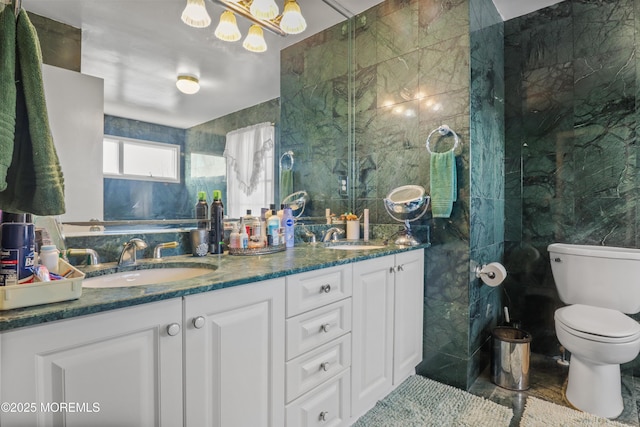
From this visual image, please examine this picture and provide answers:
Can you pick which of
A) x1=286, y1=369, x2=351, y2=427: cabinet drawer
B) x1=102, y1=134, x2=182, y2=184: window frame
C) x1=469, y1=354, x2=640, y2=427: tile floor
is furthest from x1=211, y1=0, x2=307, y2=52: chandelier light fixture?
x1=469, y1=354, x2=640, y2=427: tile floor

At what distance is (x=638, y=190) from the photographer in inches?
75.5

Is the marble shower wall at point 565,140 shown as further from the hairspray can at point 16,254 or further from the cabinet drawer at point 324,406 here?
the hairspray can at point 16,254

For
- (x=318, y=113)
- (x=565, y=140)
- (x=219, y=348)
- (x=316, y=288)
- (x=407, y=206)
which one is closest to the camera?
(x=219, y=348)

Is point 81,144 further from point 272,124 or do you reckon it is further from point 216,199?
point 272,124

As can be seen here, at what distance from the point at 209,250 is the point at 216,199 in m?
0.24

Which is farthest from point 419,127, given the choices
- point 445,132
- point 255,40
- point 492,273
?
point 255,40

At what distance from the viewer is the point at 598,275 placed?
1.86m

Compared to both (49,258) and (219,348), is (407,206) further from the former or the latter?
(49,258)

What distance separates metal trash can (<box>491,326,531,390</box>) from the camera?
6.11 feet

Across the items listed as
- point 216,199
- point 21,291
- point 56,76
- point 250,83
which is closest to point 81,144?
point 56,76

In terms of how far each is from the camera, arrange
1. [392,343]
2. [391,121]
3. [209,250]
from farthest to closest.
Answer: [391,121], [392,343], [209,250]

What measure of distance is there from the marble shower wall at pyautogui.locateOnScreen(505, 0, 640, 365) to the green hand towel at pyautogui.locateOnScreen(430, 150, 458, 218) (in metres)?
0.82

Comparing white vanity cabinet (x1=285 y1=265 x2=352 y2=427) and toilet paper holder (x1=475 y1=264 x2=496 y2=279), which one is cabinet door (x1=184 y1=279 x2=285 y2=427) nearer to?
white vanity cabinet (x1=285 y1=265 x2=352 y2=427)

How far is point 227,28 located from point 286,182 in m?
0.88
